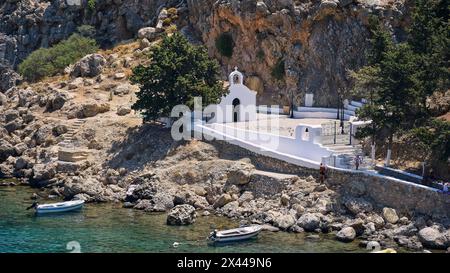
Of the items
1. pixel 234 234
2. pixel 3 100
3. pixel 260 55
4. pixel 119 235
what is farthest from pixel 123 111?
pixel 234 234

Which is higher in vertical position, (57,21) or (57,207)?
(57,21)

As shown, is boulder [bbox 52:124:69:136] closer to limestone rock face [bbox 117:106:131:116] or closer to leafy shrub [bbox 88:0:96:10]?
limestone rock face [bbox 117:106:131:116]

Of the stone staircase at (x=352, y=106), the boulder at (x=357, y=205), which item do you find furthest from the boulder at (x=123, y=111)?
the boulder at (x=357, y=205)

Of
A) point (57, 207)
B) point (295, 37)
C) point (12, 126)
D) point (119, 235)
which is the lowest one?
point (119, 235)

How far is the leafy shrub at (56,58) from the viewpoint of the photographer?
69.6 metres

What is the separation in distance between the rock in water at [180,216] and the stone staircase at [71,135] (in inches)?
579

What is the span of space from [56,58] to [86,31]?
4.11 metres

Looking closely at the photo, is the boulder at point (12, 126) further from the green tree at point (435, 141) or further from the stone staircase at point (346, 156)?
the green tree at point (435, 141)

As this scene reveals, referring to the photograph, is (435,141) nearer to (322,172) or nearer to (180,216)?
(322,172)

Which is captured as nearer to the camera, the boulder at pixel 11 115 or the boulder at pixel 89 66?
the boulder at pixel 11 115

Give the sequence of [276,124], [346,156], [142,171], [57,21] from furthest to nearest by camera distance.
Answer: [57,21] < [276,124] < [142,171] < [346,156]

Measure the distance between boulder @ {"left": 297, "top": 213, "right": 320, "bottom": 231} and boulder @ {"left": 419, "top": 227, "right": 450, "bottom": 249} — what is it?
526cm

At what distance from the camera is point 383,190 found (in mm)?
42625

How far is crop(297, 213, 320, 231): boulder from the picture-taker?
41625 millimetres
